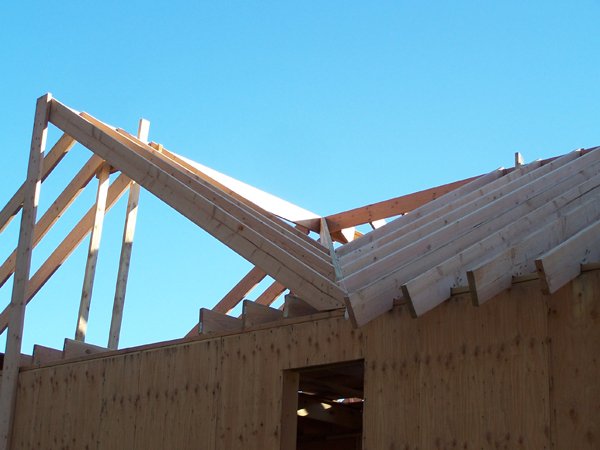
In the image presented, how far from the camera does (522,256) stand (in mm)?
6648

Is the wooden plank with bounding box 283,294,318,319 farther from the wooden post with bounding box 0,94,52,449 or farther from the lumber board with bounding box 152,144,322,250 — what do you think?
the wooden post with bounding box 0,94,52,449

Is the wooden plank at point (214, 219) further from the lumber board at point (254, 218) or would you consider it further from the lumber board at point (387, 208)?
the lumber board at point (387, 208)

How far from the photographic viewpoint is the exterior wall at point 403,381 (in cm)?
642

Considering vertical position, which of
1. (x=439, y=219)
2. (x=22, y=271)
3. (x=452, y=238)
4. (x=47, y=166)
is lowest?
(x=452, y=238)

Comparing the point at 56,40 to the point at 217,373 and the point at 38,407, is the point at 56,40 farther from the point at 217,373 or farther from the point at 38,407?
the point at 217,373

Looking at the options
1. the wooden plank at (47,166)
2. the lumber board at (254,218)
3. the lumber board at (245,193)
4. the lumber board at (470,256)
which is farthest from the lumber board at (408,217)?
the wooden plank at (47,166)

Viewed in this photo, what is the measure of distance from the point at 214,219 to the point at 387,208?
393 centimetres

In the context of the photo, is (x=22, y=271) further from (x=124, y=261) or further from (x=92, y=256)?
(x=124, y=261)

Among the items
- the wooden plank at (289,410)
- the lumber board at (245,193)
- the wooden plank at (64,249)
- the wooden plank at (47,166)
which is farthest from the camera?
the wooden plank at (64,249)

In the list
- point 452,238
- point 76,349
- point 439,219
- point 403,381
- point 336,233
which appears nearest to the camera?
point 403,381

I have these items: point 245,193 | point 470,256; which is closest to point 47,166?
point 245,193

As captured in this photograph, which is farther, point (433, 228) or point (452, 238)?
point (433, 228)

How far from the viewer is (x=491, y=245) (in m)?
7.05

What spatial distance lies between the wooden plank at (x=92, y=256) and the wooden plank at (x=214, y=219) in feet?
3.16
